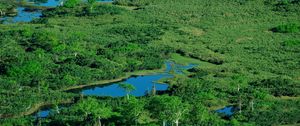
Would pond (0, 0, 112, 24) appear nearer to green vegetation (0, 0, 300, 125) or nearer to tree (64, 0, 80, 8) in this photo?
green vegetation (0, 0, 300, 125)

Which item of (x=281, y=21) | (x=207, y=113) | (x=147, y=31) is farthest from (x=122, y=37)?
(x=207, y=113)

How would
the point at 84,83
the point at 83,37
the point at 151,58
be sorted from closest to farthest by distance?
1. the point at 84,83
2. the point at 151,58
3. the point at 83,37

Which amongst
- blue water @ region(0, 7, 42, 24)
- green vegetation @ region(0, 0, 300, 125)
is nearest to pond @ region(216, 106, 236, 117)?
green vegetation @ region(0, 0, 300, 125)

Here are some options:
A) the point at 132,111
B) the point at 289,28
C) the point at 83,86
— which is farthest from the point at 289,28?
the point at 132,111

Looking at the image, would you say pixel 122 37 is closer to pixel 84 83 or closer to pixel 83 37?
pixel 83 37

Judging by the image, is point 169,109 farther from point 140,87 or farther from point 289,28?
point 289,28

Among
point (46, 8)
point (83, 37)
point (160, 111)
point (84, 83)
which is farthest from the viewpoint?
point (46, 8)
